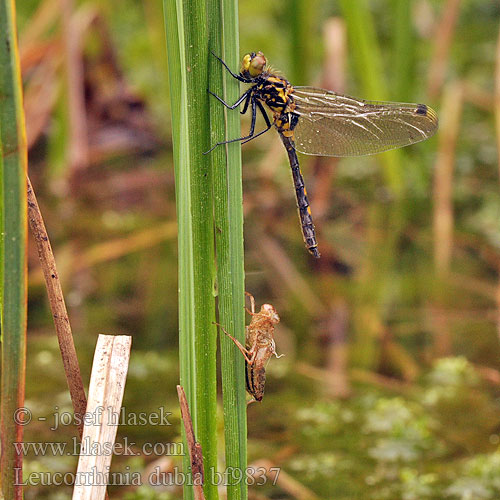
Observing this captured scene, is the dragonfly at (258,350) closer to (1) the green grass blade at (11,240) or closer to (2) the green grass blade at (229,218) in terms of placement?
(2) the green grass blade at (229,218)

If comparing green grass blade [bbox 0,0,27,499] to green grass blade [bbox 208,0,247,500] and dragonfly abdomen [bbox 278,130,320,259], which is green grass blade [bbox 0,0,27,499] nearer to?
green grass blade [bbox 208,0,247,500]

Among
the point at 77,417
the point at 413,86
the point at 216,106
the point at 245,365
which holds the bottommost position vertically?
the point at 77,417

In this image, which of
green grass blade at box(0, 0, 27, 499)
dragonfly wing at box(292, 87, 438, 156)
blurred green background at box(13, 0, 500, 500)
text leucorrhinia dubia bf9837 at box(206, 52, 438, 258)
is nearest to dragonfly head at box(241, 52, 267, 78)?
text leucorrhinia dubia bf9837 at box(206, 52, 438, 258)

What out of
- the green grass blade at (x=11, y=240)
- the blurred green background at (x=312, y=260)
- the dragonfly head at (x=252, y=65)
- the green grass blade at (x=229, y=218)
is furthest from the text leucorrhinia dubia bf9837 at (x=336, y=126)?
the green grass blade at (x=11, y=240)

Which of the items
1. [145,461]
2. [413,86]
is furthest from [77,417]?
[413,86]

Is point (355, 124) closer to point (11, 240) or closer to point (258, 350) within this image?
point (258, 350)

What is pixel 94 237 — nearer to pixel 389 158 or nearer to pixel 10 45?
pixel 389 158
